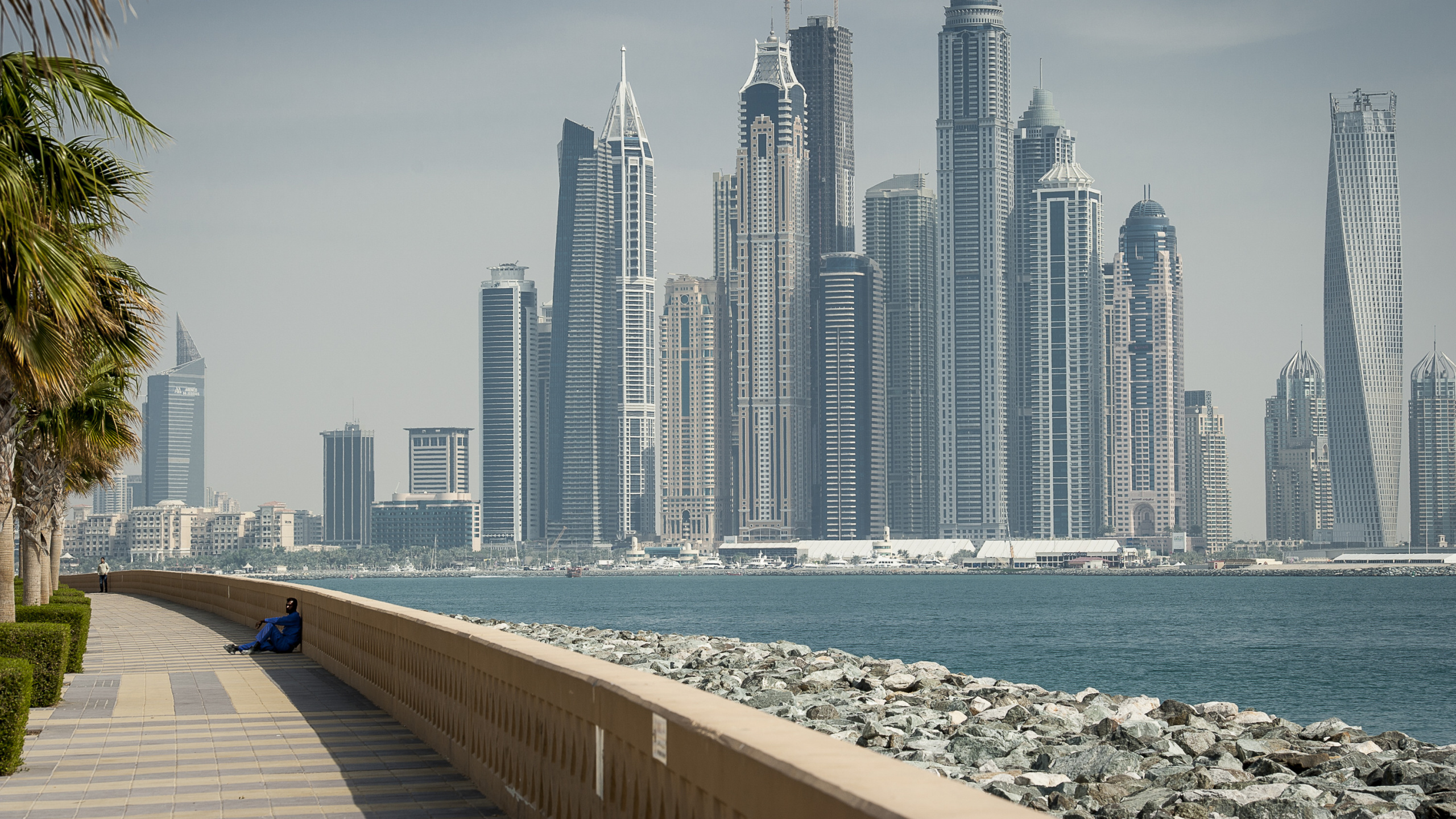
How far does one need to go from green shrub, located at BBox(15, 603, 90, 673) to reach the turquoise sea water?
35332mm

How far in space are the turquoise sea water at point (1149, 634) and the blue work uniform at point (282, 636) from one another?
3214 cm

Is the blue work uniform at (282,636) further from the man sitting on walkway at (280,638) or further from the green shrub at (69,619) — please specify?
the green shrub at (69,619)

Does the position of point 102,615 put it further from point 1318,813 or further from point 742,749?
point 742,749

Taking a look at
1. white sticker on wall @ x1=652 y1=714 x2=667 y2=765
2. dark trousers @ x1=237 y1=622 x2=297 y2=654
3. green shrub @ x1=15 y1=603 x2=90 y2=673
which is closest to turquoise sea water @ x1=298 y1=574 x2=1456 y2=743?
dark trousers @ x1=237 y1=622 x2=297 y2=654

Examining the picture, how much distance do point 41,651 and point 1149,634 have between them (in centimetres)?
8543

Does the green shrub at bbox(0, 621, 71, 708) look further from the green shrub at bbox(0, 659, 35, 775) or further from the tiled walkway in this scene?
the green shrub at bbox(0, 659, 35, 775)

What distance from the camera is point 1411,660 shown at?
70375mm

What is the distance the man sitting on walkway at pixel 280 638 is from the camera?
913 inches

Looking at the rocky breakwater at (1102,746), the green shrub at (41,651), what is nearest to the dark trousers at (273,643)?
the rocky breakwater at (1102,746)

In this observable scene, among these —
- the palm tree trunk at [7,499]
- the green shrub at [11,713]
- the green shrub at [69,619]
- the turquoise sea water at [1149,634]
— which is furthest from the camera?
the turquoise sea water at [1149,634]

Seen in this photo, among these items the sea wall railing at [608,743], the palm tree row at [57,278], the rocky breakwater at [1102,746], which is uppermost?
the palm tree row at [57,278]

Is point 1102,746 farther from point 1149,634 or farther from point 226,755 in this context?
point 1149,634

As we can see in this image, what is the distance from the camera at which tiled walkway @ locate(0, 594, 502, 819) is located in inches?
393

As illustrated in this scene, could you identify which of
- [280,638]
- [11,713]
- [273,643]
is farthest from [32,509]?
[11,713]
